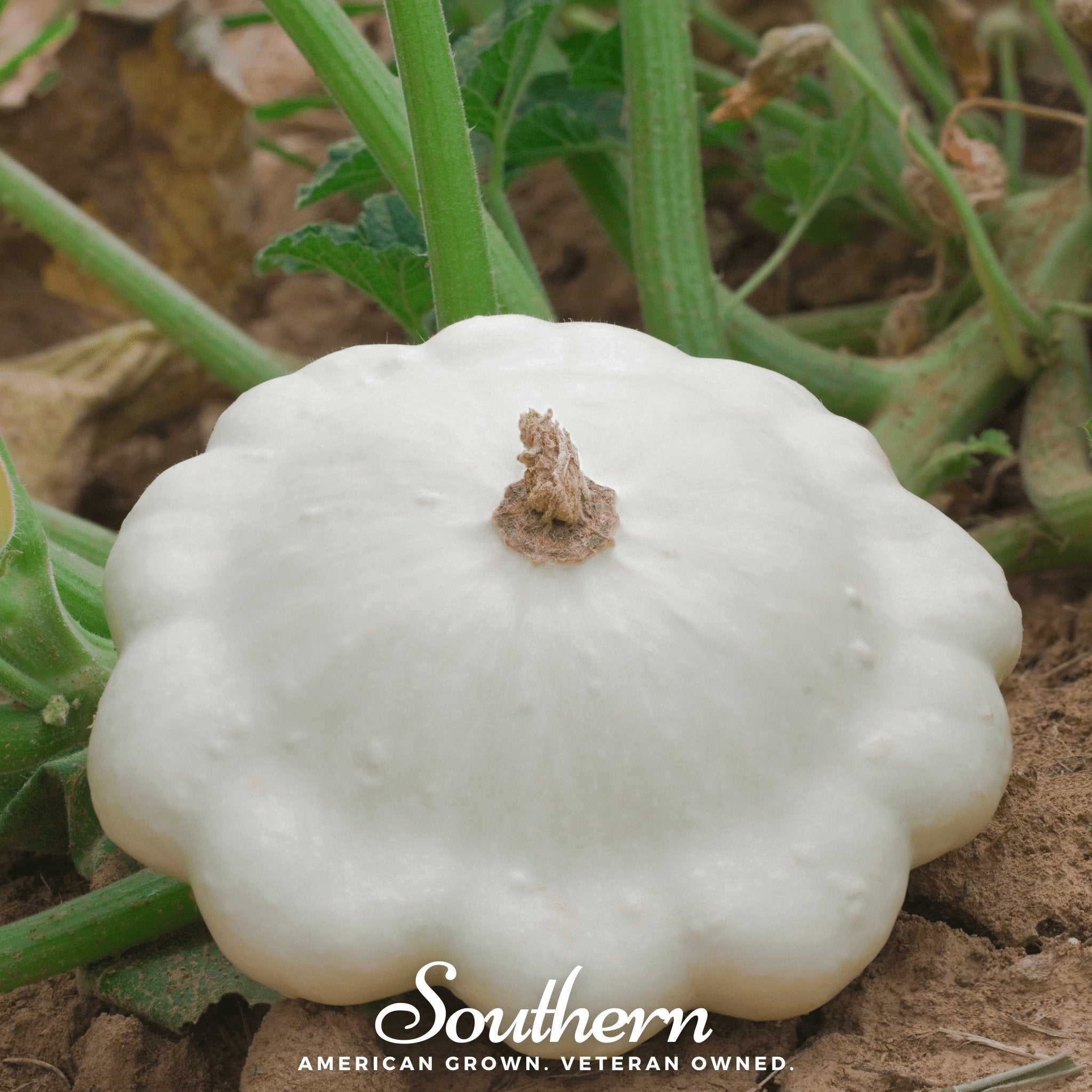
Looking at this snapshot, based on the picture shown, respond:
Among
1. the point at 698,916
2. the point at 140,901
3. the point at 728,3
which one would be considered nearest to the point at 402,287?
the point at 140,901

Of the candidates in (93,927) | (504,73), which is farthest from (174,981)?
(504,73)

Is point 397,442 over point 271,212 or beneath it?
over

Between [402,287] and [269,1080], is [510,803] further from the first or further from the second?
[402,287]

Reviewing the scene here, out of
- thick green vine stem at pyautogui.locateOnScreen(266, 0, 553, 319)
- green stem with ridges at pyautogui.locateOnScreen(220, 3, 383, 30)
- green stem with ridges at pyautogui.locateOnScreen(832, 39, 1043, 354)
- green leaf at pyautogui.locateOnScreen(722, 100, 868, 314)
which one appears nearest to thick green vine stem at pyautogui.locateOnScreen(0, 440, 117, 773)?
thick green vine stem at pyautogui.locateOnScreen(266, 0, 553, 319)

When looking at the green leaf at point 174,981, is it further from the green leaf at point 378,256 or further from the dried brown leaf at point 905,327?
the dried brown leaf at point 905,327

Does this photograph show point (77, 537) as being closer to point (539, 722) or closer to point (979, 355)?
point (539, 722)

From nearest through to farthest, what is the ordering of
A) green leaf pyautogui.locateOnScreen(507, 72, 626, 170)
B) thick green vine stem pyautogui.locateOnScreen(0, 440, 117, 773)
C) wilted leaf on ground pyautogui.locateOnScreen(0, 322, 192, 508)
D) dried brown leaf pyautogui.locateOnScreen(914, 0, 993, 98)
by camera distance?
1. thick green vine stem pyautogui.locateOnScreen(0, 440, 117, 773)
2. green leaf pyautogui.locateOnScreen(507, 72, 626, 170)
3. dried brown leaf pyautogui.locateOnScreen(914, 0, 993, 98)
4. wilted leaf on ground pyautogui.locateOnScreen(0, 322, 192, 508)

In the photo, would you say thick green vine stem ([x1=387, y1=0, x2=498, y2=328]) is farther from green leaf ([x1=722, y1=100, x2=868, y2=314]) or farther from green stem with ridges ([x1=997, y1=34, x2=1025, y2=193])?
green stem with ridges ([x1=997, y1=34, x2=1025, y2=193])
